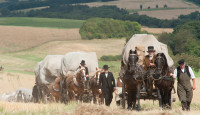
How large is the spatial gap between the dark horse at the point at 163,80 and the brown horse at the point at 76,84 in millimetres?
5504

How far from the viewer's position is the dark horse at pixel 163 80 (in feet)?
45.4

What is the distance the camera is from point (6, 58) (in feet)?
230

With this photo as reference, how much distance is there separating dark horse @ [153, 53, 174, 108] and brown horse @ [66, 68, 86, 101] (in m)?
5.50

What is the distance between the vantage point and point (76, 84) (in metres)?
19.6

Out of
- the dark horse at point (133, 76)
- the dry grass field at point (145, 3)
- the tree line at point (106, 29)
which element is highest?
the dark horse at point (133, 76)

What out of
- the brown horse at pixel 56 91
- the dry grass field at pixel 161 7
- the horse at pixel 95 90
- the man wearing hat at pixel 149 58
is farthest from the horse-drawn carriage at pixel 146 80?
the dry grass field at pixel 161 7

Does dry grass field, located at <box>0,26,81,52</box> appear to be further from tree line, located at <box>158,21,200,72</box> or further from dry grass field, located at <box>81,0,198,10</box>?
dry grass field, located at <box>81,0,198,10</box>

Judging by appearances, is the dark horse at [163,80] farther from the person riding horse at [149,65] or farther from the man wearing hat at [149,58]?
the man wearing hat at [149,58]

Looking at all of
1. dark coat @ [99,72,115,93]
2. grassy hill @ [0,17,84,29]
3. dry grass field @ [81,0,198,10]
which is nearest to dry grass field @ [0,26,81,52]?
grassy hill @ [0,17,84,29]

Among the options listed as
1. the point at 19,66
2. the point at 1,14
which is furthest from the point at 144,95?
the point at 1,14

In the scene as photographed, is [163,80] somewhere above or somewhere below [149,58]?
below

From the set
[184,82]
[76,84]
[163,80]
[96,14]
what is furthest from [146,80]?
[96,14]

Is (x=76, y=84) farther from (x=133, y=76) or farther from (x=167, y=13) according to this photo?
(x=167, y=13)

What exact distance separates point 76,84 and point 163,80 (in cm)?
627
